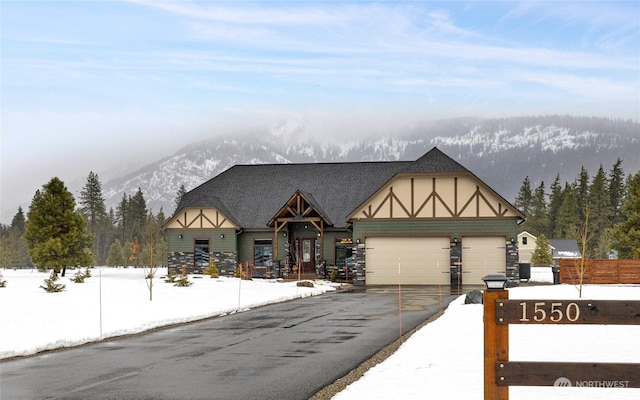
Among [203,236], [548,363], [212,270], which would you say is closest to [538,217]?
[203,236]

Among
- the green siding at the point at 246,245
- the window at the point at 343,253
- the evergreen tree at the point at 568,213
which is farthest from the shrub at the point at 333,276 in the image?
the evergreen tree at the point at 568,213

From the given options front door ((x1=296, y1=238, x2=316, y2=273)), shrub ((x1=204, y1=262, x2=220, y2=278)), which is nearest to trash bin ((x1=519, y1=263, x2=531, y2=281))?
front door ((x1=296, y1=238, x2=316, y2=273))

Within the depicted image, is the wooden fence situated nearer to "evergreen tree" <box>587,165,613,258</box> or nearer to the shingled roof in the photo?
the shingled roof

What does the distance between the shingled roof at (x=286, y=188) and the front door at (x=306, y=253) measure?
2.36 m

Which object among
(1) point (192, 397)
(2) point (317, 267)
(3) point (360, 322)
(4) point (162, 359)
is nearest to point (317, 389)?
(1) point (192, 397)

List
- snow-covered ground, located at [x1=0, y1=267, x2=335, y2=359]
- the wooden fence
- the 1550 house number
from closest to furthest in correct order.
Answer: the 1550 house number → snow-covered ground, located at [x1=0, y1=267, x2=335, y2=359] → the wooden fence

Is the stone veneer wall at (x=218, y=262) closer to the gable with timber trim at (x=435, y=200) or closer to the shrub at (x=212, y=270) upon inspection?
the shrub at (x=212, y=270)

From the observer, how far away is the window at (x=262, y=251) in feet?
155

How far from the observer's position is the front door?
46.7 meters

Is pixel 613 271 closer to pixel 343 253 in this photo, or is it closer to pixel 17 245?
pixel 343 253

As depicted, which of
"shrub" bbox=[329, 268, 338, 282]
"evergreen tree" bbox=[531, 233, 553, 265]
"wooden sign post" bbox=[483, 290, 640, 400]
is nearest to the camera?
"wooden sign post" bbox=[483, 290, 640, 400]

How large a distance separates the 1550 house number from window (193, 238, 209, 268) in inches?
1665

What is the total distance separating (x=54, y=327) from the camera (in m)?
17.7

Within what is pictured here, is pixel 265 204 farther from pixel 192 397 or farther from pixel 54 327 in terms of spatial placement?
pixel 192 397
